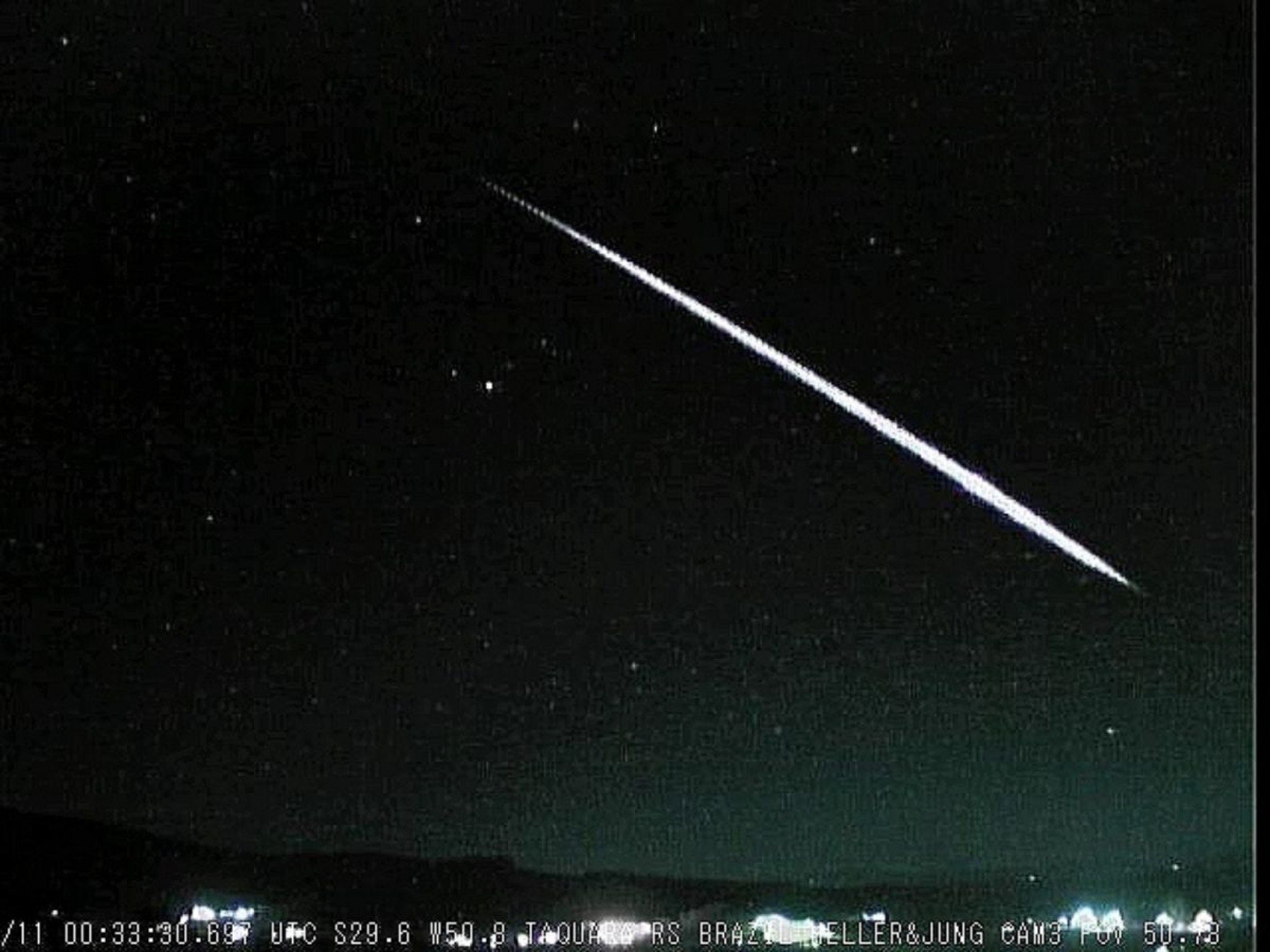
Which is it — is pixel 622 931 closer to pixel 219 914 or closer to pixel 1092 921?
pixel 219 914

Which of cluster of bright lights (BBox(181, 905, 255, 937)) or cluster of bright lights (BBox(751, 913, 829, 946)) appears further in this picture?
cluster of bright lights (BBox(181, 905, 255, 937))

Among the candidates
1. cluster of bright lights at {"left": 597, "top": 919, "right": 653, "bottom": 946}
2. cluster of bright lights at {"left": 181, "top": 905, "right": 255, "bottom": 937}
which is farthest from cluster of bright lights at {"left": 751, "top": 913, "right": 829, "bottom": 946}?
cluster of bright lights at {"left": 181, "top": 905, "right": 255, "bottom": 937}

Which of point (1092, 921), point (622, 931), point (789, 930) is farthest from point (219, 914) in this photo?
point (1092, 921)

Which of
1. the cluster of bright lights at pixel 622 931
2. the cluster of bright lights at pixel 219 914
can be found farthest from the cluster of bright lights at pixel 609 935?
the cluster of bright lights at pixel 219 914

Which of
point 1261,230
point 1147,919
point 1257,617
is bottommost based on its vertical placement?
point 1147,919

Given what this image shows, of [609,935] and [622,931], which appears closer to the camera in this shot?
[609,935]

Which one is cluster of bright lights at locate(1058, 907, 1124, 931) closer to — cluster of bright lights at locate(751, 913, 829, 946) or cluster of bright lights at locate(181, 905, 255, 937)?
cluster of bright lights at locate(751, 913, 829, 946)

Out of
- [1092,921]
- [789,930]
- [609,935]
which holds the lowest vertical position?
[1092,921]

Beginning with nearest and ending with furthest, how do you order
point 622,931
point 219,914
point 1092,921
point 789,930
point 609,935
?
point 609,935 < point 622,931 < point 789,930 < point 219,914 < point 1092,921

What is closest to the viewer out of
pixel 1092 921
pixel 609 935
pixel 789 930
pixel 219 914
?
pixel 609 935

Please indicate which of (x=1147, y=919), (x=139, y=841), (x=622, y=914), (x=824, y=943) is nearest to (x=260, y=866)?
(x=139, y=841)

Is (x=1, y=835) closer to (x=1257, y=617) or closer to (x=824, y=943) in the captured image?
(x=824, y=943)
